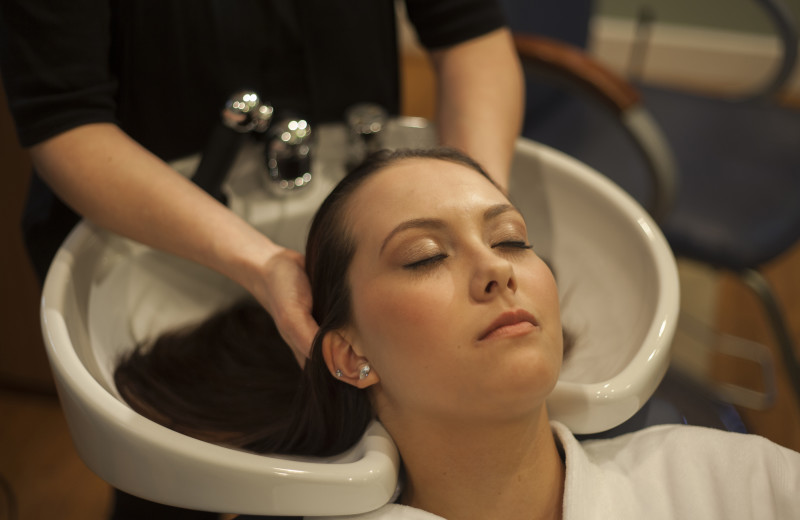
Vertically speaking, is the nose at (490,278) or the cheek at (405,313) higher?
the nose at (490,278)

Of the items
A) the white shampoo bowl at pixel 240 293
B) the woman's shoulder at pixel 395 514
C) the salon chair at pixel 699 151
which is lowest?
the salon chair at pixel 699 151

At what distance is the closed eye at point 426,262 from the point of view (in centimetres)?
71

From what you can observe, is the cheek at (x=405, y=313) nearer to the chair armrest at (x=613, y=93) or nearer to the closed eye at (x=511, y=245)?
the closed eye at (x=511, y=245)

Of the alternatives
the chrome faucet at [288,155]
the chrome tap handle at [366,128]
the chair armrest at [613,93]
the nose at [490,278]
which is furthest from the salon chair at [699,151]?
the nose at [490,278]

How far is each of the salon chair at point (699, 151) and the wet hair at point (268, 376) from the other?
0.62 m

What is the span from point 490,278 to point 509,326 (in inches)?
1.8

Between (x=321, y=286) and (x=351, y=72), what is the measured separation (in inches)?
17.0

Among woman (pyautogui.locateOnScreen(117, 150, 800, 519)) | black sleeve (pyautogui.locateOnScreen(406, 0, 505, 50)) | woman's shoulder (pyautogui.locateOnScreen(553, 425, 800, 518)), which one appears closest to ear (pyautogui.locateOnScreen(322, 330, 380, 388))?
woman (pyautogui.locateOnScreen(117, 150, 800, 519))

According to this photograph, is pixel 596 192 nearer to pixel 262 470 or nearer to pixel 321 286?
Answer: pixel 321 286

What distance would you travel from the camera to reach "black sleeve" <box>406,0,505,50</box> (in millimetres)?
1049

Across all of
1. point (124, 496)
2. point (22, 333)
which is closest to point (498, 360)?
point (124, 496)

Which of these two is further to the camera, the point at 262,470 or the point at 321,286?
the point at 321,286

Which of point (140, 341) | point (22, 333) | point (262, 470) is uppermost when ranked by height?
point (262, 470)

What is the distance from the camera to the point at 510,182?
1061 millimetres
